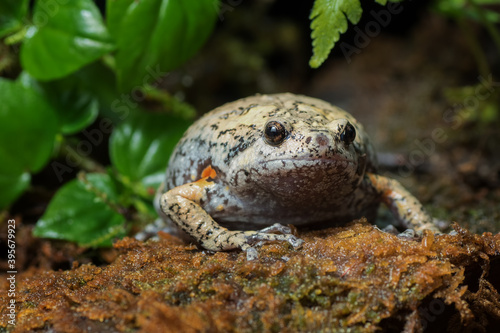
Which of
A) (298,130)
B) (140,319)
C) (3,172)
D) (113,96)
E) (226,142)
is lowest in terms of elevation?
(3,172)

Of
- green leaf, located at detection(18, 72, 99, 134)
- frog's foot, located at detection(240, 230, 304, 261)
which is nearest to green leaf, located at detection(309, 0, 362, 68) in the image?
frog's foot, located at detection(240, 230, 304, 261)

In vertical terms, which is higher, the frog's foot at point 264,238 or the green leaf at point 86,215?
the frog's foot at point 264,238

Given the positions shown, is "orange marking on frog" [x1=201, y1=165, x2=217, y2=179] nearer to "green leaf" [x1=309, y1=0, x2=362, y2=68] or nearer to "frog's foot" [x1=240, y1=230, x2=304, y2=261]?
"frog's foot" [x1=240, y1=230, x2=304, y2=261]

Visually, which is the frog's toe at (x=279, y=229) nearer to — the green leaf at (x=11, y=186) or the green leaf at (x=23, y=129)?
the green leaf at (x=23, y=129)

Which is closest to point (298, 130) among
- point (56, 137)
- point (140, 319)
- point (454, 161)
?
point (140, 319)

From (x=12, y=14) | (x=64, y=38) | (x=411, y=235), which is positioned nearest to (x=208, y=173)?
(x=411, y=235)

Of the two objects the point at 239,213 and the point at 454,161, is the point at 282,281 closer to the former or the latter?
the point at 239,213

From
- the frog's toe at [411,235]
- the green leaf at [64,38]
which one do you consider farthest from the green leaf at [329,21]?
the green leaf at [64,38]
